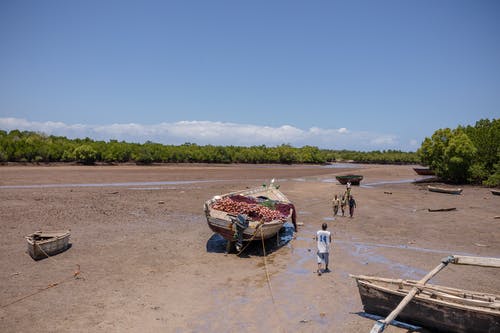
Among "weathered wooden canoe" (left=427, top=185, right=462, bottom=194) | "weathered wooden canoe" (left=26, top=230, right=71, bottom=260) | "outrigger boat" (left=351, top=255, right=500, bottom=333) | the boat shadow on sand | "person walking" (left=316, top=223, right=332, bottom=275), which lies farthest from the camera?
"weathered wooden canoe" (left=427, top=185, right=462, bottom=194)

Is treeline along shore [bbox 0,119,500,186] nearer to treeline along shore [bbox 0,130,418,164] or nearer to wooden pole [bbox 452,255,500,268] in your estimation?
treeline along shore [bbox 0,130,418,164]

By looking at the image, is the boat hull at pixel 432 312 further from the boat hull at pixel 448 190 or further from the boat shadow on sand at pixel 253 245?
the boat hull at pixel 448 190

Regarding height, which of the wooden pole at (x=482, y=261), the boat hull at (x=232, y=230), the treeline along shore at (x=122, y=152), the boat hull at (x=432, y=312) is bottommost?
the boat hull at (x=432, y=312)

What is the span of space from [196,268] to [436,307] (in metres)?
7.57

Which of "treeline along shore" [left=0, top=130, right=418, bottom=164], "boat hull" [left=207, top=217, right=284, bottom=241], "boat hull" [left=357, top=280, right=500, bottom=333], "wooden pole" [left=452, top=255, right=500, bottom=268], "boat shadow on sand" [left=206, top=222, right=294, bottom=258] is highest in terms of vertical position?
"treeline along shore" [left=0, top=130, right=418, bottom=164]

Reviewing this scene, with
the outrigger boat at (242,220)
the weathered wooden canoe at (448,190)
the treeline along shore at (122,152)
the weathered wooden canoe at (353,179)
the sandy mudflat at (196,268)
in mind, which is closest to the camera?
the sandy mudflat at (196,268)

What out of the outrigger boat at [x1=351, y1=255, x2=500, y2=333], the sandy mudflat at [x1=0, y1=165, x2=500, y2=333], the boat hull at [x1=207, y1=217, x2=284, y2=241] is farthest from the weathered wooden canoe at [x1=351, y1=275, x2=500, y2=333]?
the boat hull at [x1=207, y1=217, x2=284, y2=241]

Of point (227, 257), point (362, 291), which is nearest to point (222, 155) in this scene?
point (227, 257)

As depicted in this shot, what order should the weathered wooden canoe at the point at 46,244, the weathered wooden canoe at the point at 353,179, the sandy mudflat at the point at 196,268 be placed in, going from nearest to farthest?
the sandy mudflat at the point at 196,268 < the weathered wooden canoe at the point at 46,244 < the weathered wooden canoe at the point at 353,179

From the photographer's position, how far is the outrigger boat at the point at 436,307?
7.46 metres

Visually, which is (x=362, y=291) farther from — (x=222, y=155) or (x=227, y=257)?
(x=222, y=155)

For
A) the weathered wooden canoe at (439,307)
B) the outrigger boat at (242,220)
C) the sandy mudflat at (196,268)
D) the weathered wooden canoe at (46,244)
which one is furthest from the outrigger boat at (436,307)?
the weathered wooden canoe at (46,244)

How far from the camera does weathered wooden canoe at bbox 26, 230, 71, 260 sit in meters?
12.8

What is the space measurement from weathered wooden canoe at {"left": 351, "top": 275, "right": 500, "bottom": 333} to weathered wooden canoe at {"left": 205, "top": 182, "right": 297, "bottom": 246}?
5754 mm
